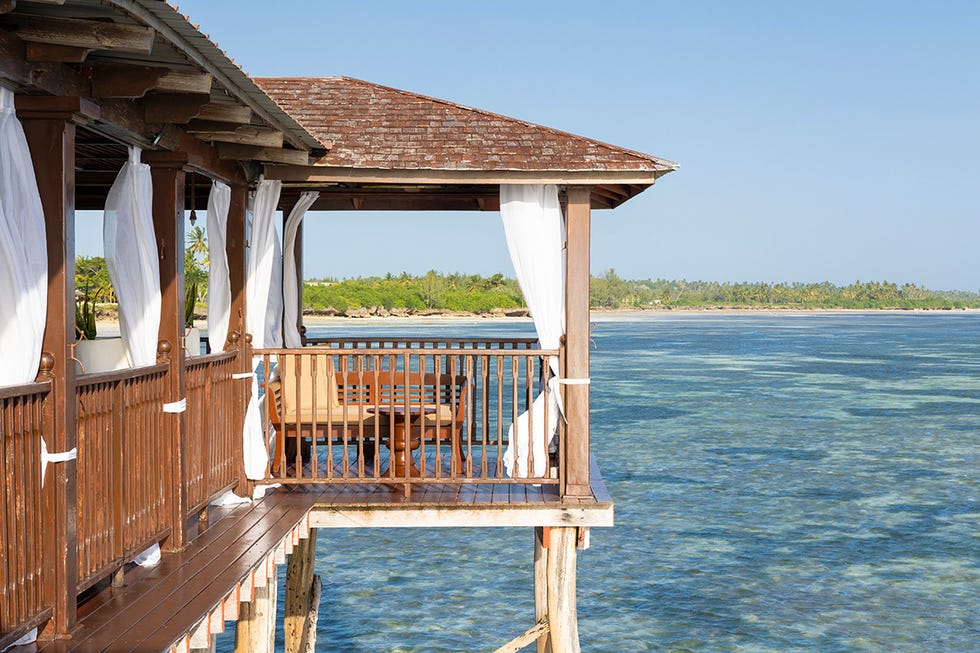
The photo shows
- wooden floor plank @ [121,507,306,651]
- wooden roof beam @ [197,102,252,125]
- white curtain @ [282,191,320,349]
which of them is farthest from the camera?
white curtain @ [282,191,320,349]

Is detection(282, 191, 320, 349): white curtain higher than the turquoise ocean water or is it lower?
higher

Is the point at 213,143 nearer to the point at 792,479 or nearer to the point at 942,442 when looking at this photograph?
the point at 792,479

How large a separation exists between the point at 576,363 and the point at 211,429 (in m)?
2.39

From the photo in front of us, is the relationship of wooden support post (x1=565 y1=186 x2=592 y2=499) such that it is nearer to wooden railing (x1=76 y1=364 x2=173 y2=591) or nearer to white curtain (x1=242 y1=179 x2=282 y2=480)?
white curtain (x1=242 y1=179 x2=282 y2=480)

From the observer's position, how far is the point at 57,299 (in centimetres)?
472

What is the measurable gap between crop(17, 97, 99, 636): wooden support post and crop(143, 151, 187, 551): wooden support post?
1585 millimetres

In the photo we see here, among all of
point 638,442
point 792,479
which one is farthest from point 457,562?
point 638,442

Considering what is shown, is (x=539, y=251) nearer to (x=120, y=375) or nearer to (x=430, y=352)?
(x=430, y=352)

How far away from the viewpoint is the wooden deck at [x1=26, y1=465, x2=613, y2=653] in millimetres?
4988

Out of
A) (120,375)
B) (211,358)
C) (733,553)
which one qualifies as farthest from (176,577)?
(733,553)

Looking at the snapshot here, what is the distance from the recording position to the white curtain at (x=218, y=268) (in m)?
7.58

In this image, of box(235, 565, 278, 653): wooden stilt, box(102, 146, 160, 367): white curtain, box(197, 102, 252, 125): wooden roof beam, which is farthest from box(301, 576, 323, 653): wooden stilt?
box(197, 102, 252, 125): wooden roof beam

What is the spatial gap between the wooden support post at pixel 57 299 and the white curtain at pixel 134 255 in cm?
104

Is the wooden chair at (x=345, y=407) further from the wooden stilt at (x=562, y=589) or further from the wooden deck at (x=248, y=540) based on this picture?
the wooden stilt at (x=562, y=589)
